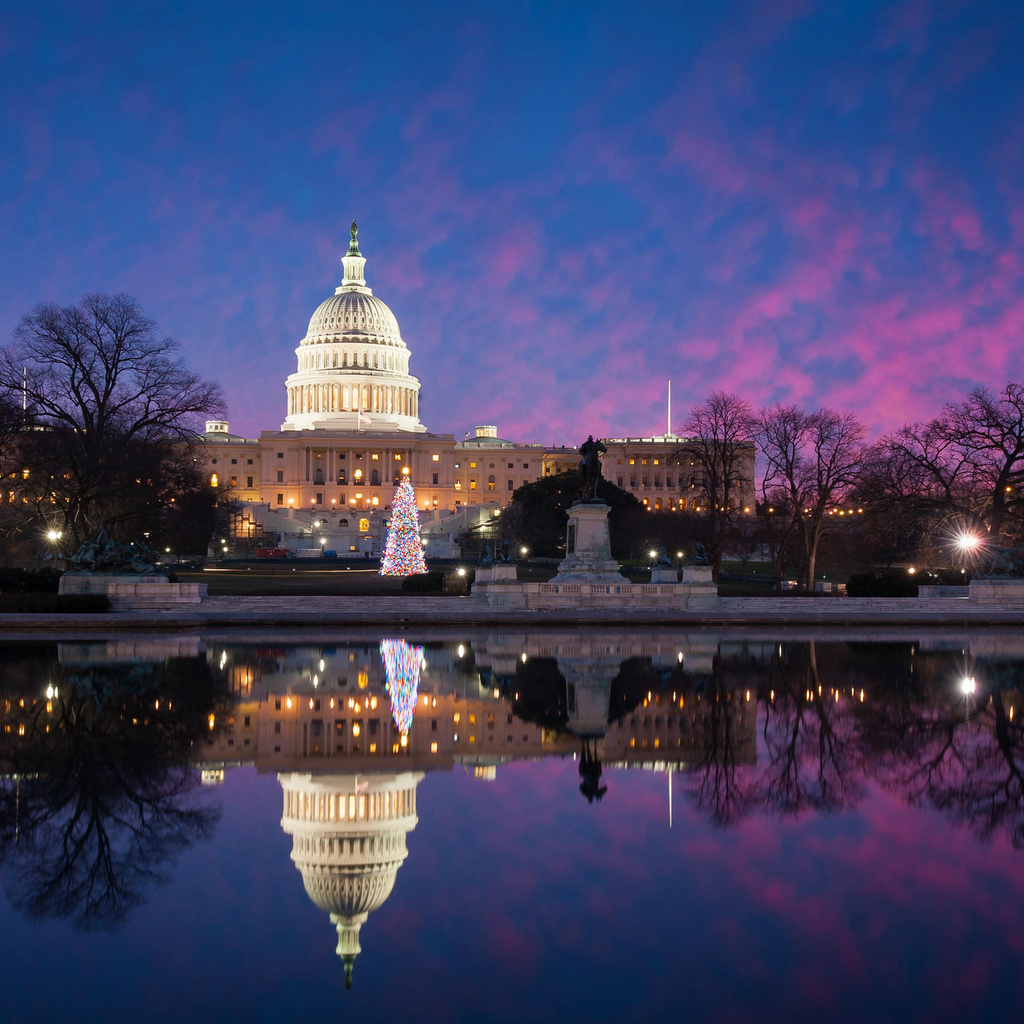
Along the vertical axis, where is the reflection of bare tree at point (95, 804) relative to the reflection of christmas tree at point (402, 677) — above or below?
below

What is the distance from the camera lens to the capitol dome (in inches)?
5851

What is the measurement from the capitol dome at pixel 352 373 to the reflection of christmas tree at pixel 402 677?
407ft

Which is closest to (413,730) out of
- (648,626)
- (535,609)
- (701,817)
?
(701,817)

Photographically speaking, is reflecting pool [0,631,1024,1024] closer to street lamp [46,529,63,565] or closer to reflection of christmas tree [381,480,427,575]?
street lamp [46,529,63,565]

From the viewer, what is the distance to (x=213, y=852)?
8547 millimetres

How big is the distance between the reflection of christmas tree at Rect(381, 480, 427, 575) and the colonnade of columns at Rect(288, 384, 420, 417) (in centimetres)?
9194

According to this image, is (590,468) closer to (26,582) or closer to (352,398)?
(26,582)

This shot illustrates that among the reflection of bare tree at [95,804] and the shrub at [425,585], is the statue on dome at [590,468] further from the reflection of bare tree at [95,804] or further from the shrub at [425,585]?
the reflection of bare tree at [95,804]

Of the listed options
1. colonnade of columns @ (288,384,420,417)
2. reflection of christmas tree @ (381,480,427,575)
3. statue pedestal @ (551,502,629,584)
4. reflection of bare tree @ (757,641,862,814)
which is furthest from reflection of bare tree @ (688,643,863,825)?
colonnade of columns @ (288,384,420,417)

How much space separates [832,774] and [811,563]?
36.2 m

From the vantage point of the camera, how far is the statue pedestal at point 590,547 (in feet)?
114

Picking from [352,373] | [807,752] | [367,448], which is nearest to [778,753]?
[807,752]

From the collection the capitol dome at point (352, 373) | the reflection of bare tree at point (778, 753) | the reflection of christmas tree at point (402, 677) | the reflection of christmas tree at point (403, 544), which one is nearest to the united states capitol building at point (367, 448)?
the capitol dome at point (352, 373)

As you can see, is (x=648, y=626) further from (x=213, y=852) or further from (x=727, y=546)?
(x=727, y=546)
